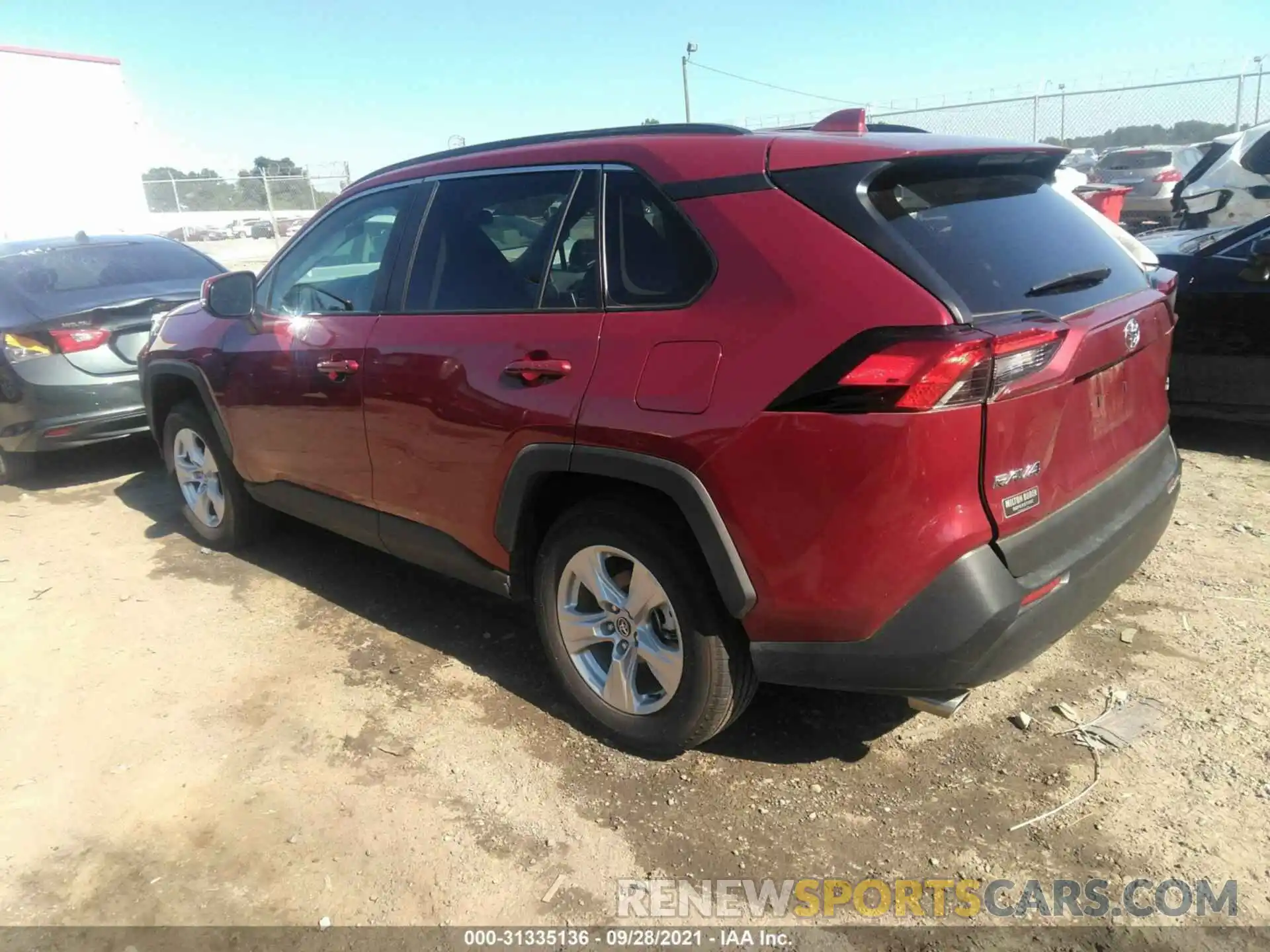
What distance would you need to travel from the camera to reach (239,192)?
2753 cm

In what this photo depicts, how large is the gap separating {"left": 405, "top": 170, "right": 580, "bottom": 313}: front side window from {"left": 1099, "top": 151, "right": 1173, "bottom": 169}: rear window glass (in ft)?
59.3

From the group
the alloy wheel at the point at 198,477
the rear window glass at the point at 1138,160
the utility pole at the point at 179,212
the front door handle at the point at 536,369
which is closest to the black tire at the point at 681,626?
the front door handle at the point at 536,369

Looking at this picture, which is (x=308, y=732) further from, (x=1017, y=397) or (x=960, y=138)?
(x=960, y=138)

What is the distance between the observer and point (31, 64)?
26.6m

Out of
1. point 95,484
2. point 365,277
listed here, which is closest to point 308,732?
point 365,277

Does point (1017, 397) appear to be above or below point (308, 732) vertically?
above

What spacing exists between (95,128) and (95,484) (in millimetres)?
28257

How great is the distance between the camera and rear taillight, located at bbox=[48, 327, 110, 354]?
5.68m

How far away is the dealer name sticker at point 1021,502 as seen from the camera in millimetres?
2199

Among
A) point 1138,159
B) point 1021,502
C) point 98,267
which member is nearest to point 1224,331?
point 1021,502

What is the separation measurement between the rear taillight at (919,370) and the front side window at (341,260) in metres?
2.06

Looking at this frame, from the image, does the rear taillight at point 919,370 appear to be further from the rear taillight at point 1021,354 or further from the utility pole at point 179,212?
the utility pole at point 179,212

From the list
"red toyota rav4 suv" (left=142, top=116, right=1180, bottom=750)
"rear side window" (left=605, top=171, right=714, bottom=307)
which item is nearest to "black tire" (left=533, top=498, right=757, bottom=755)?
"red toyota rav4 suv" (left=142, top=116, right=1180, bottom=750)

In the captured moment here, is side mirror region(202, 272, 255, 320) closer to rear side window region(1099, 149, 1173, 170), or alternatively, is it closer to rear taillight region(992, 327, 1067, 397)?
rear taillight region(992, 327, 1067, 397)
